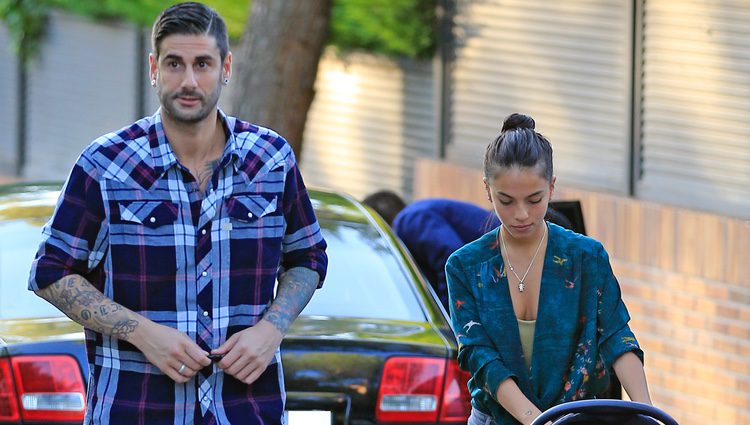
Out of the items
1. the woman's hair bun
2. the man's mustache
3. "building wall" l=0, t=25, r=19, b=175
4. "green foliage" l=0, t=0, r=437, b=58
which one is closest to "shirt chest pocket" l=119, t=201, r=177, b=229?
the man's mustache

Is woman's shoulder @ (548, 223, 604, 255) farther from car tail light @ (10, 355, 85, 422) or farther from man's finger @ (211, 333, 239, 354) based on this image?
car tail light @ (10, 355, 85, 422)

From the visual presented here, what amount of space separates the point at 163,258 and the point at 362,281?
198cm

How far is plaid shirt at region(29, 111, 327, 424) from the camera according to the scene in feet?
12.6

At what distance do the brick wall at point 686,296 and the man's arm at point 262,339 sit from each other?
4.30 meters

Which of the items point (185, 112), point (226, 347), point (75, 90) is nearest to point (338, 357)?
point (226, 347)

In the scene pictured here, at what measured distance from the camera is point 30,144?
18859mm

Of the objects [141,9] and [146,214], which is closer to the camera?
[146,214]

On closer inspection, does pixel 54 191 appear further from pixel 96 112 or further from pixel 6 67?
pixel 6 67

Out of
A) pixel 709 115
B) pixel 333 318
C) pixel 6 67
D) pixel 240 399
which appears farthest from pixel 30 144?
pixel 240 399

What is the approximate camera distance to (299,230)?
412 cm

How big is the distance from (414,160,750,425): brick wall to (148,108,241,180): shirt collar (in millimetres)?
4421

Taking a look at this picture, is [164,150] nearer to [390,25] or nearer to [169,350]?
[169,350]

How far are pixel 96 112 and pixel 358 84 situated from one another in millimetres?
5454

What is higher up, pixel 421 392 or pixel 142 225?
pixel 142 225
